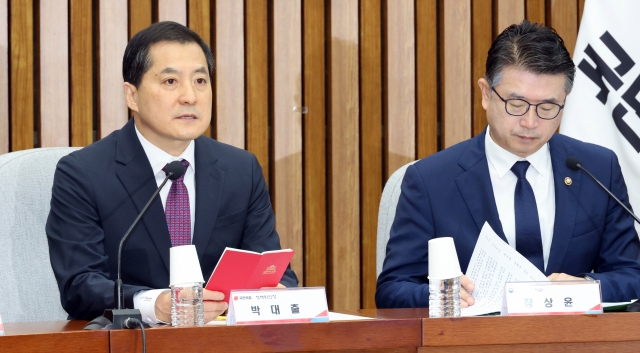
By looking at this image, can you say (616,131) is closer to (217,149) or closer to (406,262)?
(406,262)

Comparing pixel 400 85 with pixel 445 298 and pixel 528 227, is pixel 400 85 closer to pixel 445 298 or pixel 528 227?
pixel 528 227

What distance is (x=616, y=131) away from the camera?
3.33 m

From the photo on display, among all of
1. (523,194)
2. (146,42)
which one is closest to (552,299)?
(523,194)

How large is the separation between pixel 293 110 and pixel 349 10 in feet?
1.56

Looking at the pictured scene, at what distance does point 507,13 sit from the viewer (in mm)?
3564

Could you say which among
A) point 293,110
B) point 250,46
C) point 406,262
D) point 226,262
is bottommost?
point 406,262

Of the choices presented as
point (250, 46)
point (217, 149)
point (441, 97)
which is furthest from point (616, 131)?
point (217, 149)

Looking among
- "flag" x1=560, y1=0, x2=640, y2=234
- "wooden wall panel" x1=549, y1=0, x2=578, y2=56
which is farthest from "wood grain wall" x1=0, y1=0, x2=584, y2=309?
"flag" x1=560, y1=0, x2=640, y2=234

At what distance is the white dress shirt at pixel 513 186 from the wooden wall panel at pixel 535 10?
1294 millimetres

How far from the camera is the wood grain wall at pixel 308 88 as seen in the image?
3.00 metres

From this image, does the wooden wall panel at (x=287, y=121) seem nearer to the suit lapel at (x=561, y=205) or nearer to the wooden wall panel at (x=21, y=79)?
the wooden wall panel at (x=21, y=79)

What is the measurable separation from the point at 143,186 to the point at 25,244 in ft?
1.16

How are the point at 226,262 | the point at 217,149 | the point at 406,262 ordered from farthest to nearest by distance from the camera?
the point at 217,149 → the point at 406,262 → the point at 226,262

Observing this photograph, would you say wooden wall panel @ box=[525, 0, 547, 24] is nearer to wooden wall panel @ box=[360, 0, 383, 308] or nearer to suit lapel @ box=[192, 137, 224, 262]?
wooden wall panel @ box=[360, 0, 383, 308]
